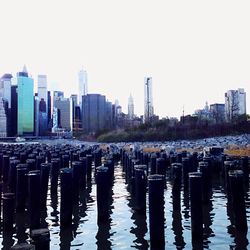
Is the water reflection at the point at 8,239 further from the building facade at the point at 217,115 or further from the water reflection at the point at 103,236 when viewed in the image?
the building facade at the point at 217,115

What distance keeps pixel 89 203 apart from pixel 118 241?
5.39 meters

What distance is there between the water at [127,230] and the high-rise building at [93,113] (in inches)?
4327

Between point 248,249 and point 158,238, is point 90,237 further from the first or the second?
point 248,249

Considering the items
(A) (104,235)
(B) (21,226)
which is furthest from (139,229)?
(B) (21,226)

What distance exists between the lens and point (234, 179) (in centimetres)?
1160

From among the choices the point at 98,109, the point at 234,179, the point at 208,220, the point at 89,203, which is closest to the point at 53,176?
the point at 89,203

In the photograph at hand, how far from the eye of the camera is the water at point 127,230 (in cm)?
1109

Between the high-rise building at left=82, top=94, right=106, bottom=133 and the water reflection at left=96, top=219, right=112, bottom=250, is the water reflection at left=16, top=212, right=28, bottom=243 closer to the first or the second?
the water reflection at left=96, top=219, right=112, bottom=250

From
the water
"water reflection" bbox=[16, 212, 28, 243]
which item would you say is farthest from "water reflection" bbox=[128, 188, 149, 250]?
"water reflection" bbox=[16, 212, 28, 243]

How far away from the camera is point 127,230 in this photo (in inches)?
491

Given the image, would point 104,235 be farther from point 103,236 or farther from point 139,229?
point 139,229

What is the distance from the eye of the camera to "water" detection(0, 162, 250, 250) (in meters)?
11.1

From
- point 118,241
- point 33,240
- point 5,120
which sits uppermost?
point 5,120

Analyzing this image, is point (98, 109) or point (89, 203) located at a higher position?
point (98, 109)
